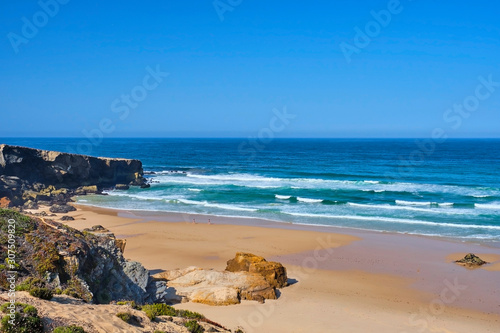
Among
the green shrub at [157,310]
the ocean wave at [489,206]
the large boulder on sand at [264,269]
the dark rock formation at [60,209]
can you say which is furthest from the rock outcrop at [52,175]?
the ocean wave at [489,206]

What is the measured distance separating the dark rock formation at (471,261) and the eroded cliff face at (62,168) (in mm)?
41115

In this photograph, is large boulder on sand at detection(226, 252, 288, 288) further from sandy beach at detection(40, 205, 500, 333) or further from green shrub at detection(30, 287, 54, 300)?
green shrub at detection(30, 287, 54, 300)

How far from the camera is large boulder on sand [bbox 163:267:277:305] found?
17.2 metres

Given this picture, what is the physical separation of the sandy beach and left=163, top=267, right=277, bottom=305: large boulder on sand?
47 cm

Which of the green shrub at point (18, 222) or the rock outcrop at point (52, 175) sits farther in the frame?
the rock outcrop at point (52, 175)

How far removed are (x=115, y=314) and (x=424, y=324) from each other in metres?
11.9

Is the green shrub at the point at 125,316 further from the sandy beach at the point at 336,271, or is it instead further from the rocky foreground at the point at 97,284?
the sandy beach at the point at 336,271

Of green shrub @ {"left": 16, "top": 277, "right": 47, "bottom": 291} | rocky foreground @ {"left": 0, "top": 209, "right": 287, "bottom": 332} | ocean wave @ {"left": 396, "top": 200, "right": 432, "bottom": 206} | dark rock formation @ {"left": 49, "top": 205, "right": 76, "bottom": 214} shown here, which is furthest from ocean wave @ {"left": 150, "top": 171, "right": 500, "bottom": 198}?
green shrub @ {"left": 16, "top": 277, "right": 47, "bottom": 291}

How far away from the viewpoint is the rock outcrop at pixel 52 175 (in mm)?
41156

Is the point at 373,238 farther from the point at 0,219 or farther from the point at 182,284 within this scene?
the point at 0,219

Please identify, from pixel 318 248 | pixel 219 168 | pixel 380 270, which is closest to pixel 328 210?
pixel 318 248

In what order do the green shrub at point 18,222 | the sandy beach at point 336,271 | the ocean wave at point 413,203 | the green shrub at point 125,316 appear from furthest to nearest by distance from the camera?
1. the ocean wave at point 413,203
2. the sandy beach at point 336,271
3. the green shrub at point 18,222
4. the green shrub at point 125,316

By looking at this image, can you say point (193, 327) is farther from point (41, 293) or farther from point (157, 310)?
point (41, 293)

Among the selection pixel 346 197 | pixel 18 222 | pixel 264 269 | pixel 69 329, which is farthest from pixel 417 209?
pixel 69 329
